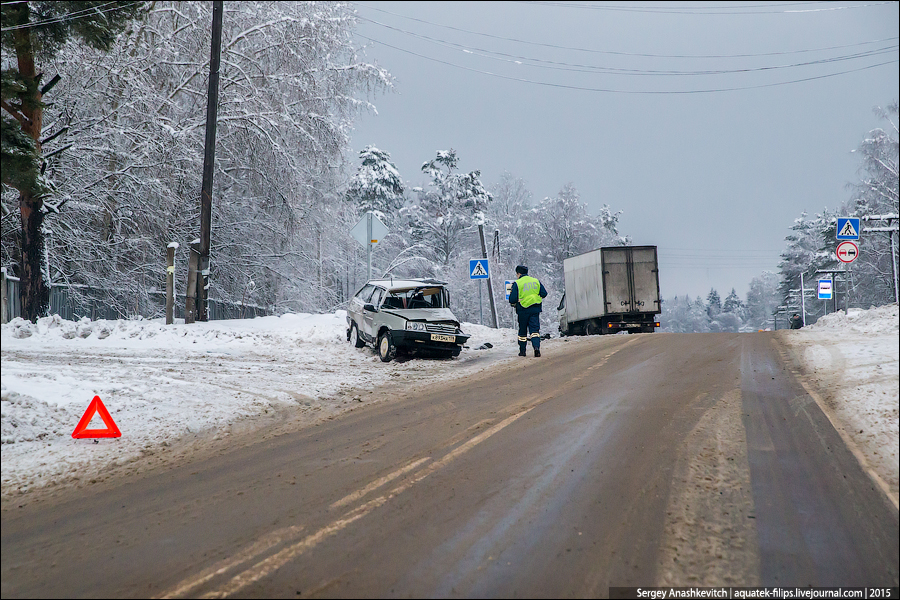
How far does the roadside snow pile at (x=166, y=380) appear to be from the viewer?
4395 mm

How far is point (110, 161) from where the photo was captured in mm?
18406

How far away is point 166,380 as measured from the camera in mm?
8695

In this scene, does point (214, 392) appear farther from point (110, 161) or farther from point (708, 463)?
point (110, 161)

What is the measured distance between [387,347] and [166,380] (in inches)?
208

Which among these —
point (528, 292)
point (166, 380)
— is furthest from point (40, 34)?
point (528, 292)

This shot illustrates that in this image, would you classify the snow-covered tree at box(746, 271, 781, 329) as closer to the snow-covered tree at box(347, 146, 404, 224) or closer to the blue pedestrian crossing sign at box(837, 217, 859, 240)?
the snow-covered tree at box(347, 146, 404, 224)

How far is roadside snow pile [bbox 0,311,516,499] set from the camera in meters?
4.39

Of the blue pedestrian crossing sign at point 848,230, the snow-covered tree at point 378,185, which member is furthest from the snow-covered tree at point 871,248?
the snow-covered tree at point 378,185

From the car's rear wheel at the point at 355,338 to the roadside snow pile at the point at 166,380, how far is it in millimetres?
236

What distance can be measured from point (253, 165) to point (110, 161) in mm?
4239

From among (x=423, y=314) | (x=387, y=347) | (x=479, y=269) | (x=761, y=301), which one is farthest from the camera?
(x=761, y=301)

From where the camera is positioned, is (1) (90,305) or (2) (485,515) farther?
(1) (90,305)

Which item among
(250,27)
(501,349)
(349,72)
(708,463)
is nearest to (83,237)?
(250,27)

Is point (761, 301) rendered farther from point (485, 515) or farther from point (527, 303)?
point (485, 515)
